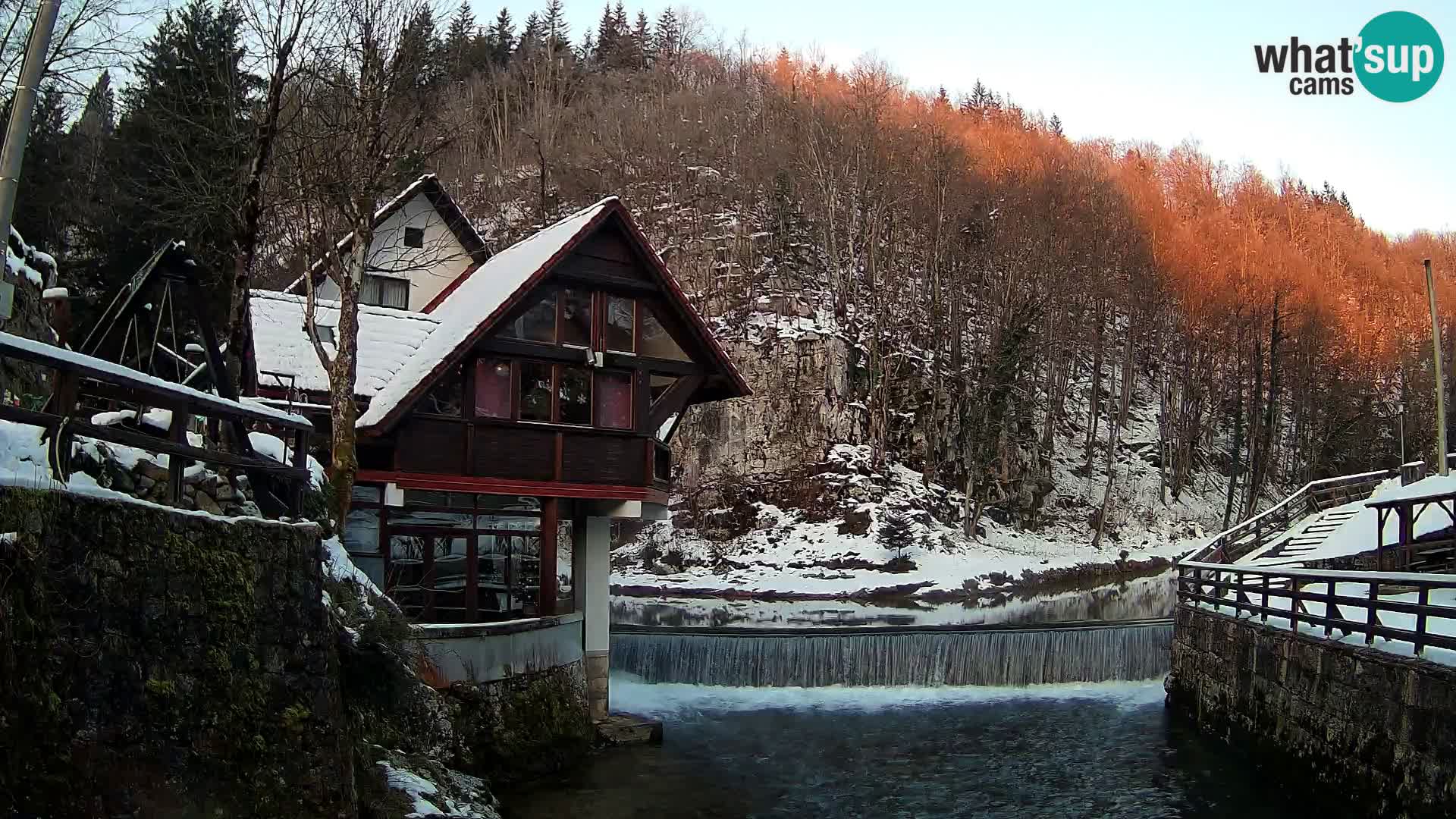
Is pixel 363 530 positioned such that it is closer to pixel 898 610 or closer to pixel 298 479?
pixel 298 479

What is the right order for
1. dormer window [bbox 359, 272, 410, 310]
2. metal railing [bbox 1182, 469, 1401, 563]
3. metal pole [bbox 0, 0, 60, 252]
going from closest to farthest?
metal pole [bbox 0, 0, 60, 252]
dormer window [bbox 359, 272, 410, 310]
metal railing [bbox 1182, 469, 1401, 563]

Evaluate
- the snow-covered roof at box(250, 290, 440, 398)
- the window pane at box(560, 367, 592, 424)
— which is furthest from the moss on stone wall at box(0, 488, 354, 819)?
the window pane at box(560, 367, 592, 424)

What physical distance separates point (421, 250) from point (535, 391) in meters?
10.8

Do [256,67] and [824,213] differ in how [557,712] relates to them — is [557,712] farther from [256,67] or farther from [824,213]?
[824,213]

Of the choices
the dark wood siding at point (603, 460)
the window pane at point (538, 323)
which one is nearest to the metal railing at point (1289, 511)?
the dark wood siding at point (603, 460)

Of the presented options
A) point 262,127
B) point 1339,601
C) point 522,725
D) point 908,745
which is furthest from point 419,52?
point 1339,601

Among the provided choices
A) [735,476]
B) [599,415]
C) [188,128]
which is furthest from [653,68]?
[599,415]

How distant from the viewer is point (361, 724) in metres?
11.9

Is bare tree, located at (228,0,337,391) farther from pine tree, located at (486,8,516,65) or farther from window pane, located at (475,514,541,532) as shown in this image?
pine tree, located at (486,8,516,65)

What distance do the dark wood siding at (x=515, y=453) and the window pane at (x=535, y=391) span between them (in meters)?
0.34

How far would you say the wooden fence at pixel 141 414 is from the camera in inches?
290

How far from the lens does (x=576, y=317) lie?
822 inches

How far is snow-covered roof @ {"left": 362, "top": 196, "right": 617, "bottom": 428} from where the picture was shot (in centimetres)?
1903

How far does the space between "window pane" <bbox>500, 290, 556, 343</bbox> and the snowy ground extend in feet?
69.5
